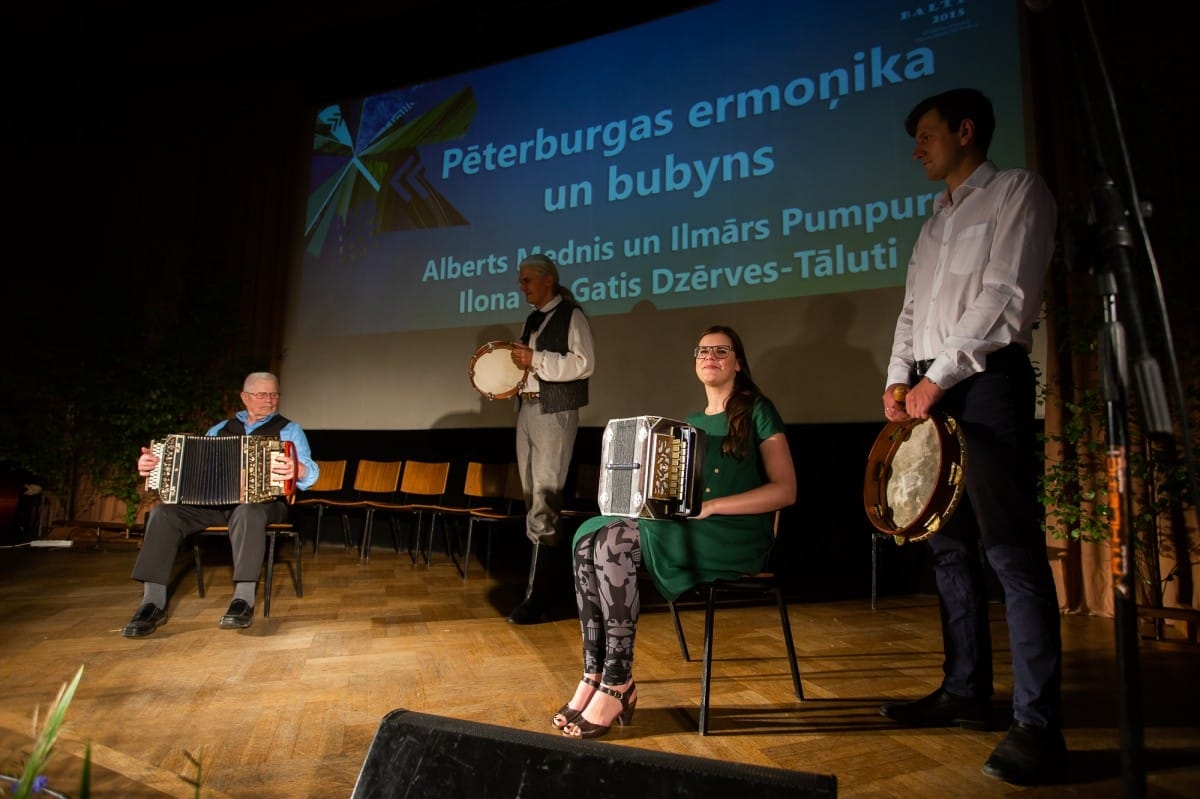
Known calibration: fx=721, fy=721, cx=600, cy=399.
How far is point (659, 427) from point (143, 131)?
7467mm

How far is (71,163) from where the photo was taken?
23.2 ft

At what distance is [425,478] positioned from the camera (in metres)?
5.43

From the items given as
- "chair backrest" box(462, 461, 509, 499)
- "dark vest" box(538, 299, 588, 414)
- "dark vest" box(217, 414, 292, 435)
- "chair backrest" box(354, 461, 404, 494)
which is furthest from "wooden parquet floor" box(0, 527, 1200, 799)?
"chair backrest" box(354, 461, 404, 494)

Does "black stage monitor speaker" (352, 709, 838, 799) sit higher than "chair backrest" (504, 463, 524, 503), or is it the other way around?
"chair backrest" (504, 463, 524, 503)

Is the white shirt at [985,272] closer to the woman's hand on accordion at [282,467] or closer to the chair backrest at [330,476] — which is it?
the woman's hand on accordion at [282,467]

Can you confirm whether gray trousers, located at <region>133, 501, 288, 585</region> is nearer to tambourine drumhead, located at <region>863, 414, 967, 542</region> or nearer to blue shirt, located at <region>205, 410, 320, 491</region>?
blue shirt, located at <region>205, 410, 320, 491</region>

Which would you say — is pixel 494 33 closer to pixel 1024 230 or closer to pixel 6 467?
pixel 1024 230

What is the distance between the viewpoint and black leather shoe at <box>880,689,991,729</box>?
6.02 feet

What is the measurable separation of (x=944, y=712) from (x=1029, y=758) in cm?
36

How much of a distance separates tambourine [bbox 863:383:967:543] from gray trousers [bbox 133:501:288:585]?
2.55 m

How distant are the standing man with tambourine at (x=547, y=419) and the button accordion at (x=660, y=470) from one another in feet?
4.47

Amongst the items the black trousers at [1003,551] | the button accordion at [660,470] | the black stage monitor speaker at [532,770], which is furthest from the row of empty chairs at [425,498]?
the black stage monitor speaker at [532,770]

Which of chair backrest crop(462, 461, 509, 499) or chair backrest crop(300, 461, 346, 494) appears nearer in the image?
chair backrest crop(462, 461, 509, 499)

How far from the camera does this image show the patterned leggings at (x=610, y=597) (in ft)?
6.04
